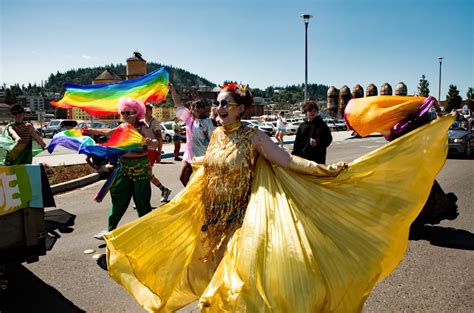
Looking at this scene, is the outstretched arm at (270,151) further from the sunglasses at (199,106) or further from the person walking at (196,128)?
the sunglasses at (199,106)

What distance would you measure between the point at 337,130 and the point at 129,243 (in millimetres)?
43052

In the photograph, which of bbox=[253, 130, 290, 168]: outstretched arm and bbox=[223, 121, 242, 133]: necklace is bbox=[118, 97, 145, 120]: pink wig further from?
bbox=[253, 130, 290, 168]: outstretched arm

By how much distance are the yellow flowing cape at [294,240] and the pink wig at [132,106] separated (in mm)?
2133

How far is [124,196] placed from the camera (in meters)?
5.16

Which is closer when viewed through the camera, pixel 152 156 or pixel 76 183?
pixel 152 156

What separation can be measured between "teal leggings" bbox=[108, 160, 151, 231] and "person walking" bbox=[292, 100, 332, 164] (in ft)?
10.3

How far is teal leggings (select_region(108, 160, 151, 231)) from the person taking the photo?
5.10 metres

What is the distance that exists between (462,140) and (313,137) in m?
9.95

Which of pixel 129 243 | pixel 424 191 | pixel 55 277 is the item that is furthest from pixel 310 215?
pixel 55 277

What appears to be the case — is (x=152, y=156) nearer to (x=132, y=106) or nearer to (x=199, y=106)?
(x=132, y=106)

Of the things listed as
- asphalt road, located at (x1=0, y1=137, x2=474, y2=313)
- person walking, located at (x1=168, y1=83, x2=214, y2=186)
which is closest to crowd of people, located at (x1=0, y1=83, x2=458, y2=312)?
asphalt road, located at (x1=0, y1=137, x2=474, y2=313)

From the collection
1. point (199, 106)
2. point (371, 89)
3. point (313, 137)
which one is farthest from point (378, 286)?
point (371, 89)

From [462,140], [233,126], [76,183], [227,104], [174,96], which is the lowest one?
[76,183]

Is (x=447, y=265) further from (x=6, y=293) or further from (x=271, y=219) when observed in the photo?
(x=6, y=293)
